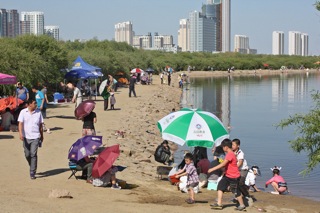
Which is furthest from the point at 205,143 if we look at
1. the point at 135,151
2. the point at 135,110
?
the point at 135,110

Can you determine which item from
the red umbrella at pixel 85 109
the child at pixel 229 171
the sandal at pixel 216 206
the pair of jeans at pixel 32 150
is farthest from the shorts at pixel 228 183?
the red umbrella at pixel 85 109

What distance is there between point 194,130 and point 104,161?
220cm

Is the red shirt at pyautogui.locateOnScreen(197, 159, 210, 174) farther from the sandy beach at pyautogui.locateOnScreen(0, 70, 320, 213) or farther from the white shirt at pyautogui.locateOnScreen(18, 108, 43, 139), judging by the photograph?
the white shirt at pyautogui.locateOnScreen(18, 108, 43, 139)

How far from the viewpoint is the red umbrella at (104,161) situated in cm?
1116

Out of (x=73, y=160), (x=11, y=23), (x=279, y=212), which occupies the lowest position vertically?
(x=279, y=212)

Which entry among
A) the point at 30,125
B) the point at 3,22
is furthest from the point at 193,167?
the point at 3,22

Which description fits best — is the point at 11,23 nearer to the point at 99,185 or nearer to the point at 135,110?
the point at 135,110

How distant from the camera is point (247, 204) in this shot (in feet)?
35.6

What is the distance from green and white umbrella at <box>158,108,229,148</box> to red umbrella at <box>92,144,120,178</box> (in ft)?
4.74

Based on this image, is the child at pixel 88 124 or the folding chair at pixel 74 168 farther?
the child at pixel 88 124

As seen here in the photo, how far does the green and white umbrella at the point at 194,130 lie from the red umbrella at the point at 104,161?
1444 millimetres

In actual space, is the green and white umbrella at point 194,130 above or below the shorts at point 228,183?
above

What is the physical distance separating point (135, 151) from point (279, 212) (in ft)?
24.0

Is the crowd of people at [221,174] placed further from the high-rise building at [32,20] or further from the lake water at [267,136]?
the high-rise building at [32,20]
